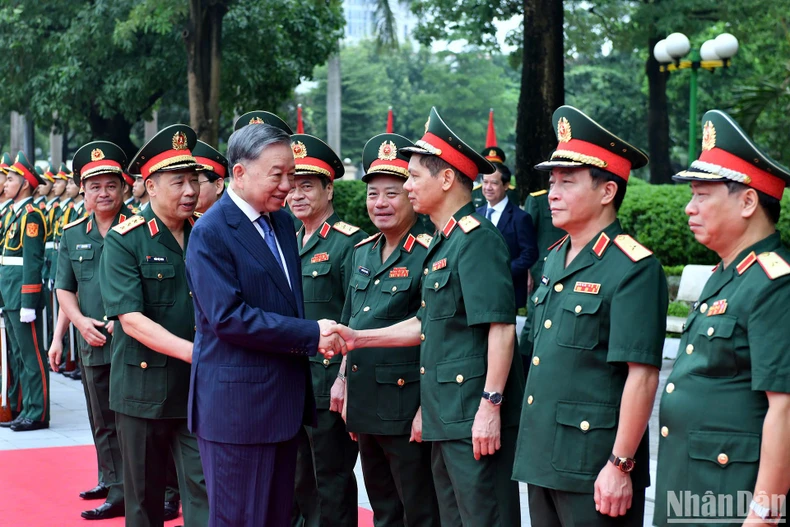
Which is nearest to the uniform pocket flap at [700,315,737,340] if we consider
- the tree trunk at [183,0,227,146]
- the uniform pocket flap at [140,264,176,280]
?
the uniform pocket flap at [140,264,176,280]

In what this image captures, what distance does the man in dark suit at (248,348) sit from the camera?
393 centimetres

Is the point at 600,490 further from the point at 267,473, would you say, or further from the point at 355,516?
the point at 355,516

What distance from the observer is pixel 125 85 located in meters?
20.6

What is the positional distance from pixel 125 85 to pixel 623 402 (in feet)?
60.8

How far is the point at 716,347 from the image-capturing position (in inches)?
129

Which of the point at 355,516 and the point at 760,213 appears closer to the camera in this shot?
the point at 760,213

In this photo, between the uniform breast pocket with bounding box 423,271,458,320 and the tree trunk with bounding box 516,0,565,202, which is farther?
the tree trunk with bounding box 516,0,565,202

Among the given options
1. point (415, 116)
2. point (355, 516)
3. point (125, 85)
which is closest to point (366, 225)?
point (125, 85)

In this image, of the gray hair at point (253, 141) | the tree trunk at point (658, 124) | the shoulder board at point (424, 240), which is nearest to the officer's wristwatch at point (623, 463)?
the gray hair at point (253, 141)

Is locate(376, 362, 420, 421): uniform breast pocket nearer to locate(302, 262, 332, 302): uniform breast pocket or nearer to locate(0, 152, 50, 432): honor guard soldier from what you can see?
locate(302, 262, 332, 302): uniform breast pocket

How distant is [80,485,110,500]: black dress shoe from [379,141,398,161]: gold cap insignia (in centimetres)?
317

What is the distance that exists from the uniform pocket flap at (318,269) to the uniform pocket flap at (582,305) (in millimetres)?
2217

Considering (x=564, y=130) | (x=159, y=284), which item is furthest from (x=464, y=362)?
(x=159, y=284)

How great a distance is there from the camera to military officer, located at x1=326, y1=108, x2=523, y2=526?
4316 mm
